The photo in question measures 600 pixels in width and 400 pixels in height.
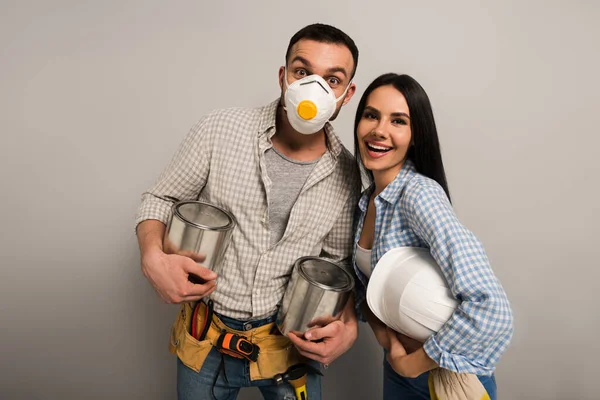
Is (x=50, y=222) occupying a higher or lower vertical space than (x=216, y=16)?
lower

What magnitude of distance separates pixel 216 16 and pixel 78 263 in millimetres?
1254

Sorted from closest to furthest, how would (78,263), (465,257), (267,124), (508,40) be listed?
(465,257) → (267,124) → (508,40) → (78,263)

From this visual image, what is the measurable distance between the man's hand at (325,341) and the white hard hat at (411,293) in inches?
5.3

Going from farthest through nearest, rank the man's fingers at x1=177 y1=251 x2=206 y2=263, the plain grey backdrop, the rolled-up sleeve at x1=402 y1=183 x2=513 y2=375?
the plain grey backdrop < the man's fingers at x1=177 y1=251 x2=206 y2=263 < the rolled-up sleeve at x1=402 y1=183 x2=513 y2=375

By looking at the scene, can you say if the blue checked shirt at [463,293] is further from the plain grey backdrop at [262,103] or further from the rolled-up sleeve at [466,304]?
the plain grey backdrop at [262,103]

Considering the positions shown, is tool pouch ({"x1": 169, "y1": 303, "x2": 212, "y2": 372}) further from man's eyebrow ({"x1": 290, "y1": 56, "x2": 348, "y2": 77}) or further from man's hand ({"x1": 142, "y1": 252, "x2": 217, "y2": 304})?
man's eyebrow ({"x1": 290, "y1": 56, "x2": 348, "y2": 77})

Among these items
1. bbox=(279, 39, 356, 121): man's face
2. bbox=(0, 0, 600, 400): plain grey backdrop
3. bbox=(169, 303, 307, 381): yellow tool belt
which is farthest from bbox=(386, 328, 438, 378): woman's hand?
→ bbox=(0, 0, 600, 400): plain grey backdrop

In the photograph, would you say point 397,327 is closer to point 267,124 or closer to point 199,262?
point 199,262

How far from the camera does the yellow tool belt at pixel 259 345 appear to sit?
1443 millimetres

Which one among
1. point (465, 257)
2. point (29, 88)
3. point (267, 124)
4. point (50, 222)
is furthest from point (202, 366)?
point (29, 88)

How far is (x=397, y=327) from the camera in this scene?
1.25 m

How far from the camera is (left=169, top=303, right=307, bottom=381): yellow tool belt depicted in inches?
56.8

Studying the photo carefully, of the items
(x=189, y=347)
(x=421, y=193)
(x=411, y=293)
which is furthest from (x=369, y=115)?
(x=189, y=347)

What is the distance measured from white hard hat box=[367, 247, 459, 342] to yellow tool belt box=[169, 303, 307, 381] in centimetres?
36
